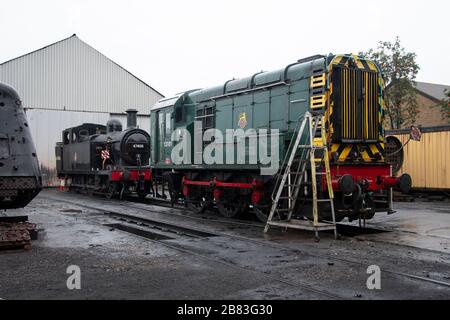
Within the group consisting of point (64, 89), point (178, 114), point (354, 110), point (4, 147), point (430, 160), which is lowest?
point (430, 160)

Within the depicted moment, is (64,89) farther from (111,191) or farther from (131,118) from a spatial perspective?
(111,191)

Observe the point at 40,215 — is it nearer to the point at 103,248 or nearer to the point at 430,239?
the point at 103,248

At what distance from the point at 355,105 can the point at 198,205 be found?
632 cm

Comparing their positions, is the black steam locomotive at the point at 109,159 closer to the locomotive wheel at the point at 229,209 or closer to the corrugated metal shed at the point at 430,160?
the locomotive wheel at the point at 229,209

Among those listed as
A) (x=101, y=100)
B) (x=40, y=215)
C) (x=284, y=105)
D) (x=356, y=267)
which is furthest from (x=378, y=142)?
(x=101, y=100)

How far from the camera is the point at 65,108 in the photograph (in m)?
31.8

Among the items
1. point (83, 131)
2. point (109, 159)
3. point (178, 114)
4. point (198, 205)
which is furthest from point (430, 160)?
point (83, 131)

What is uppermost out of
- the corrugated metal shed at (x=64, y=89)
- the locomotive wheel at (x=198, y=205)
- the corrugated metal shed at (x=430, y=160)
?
the corrugated metal shed at (x=64, y=89)

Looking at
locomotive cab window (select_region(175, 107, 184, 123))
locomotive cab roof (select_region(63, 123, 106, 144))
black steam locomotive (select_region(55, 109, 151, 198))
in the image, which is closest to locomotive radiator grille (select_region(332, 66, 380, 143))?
locomotive cab window (select_region(175, 107, 184, 123))

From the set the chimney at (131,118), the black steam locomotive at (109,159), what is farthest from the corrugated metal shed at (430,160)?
the chimney at (131,118)

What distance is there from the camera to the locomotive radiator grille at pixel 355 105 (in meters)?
10.7

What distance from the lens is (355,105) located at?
36.0 feet

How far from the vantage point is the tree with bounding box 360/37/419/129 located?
3575cm

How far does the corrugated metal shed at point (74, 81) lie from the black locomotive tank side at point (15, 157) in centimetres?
2238
